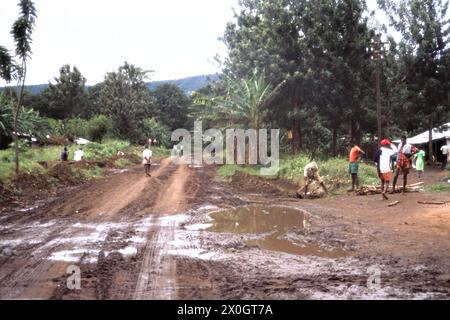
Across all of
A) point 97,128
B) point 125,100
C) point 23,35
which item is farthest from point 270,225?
point 125,100

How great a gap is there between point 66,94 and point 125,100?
874 inches

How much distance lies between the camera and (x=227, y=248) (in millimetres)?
8422

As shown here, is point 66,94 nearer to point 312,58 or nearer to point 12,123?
point 12,123

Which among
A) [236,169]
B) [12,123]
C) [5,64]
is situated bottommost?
[236,169]

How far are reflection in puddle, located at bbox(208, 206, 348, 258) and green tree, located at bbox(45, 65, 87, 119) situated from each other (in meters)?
66.1

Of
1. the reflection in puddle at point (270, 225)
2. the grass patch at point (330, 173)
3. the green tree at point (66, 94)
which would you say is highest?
the green tree at point (66, 94)

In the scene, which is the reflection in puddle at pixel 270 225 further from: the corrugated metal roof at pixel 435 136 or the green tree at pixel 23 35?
the corrugated metal roof at pixel 435 136

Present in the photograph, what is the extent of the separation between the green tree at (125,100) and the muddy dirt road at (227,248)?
41.9 m

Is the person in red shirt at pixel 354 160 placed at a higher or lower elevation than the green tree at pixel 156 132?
lower

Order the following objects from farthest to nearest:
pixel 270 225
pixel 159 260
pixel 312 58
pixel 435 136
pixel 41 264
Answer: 1. pixel 435 136
2. pixel 312 58
3. pixel 270 225
4. pixel 159 260
5. pixel 41 264

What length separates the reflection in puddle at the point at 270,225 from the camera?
27.6ft

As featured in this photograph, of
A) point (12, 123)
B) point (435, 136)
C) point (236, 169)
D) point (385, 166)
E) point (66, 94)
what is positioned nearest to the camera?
point (385, 166)

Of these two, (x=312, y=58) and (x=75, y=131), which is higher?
(x=312, y=58)

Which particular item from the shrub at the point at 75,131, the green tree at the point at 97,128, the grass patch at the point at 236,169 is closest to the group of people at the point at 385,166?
the grass patch at the point at 236,169
